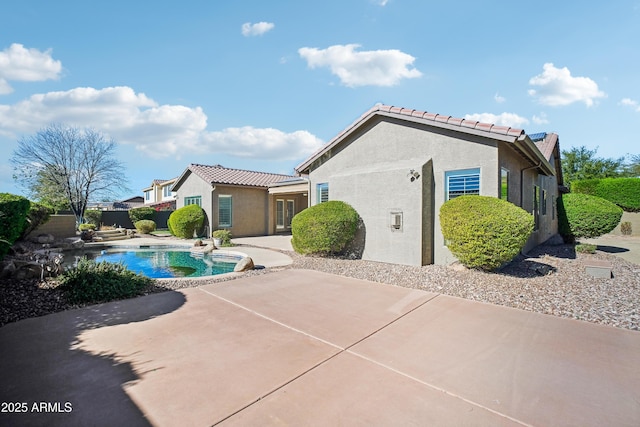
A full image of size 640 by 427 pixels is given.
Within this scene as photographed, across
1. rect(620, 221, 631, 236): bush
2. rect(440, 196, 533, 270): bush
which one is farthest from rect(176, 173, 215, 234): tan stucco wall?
rect(620, 221, 631, 236): bush

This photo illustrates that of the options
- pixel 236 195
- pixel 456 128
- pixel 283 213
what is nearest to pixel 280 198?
pixel 283 213

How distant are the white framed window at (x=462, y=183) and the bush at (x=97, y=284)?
32.0 ft

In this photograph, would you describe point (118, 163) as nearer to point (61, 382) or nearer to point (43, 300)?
point (43, 300)

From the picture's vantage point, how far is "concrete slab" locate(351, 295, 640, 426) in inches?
122

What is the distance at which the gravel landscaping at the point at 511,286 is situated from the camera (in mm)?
5898

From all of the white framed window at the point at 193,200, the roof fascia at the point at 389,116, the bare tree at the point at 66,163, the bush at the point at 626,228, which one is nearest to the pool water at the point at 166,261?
the white framed window at the point at 193,200

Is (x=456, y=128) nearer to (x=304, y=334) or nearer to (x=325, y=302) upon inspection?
(x=325, y=302)

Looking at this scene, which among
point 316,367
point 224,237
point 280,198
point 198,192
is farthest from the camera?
point 280,198

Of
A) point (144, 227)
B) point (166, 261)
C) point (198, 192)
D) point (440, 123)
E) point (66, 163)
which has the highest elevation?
point (66, 163)

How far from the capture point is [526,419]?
291 cm

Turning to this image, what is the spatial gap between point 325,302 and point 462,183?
639 cm

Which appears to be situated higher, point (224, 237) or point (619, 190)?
point (619, 190)

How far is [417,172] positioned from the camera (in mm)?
9969

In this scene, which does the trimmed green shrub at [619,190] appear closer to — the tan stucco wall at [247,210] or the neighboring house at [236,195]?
the neighboring house at [236,195]
